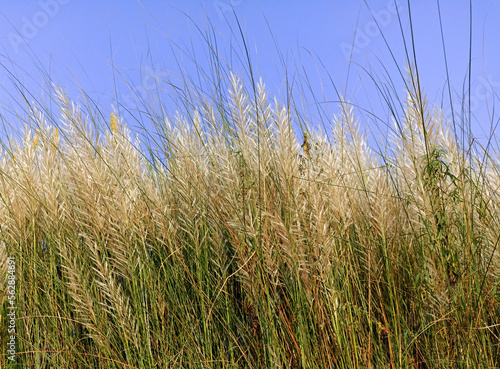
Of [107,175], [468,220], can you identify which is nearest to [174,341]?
[107,175]

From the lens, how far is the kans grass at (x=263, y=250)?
5.40 ft

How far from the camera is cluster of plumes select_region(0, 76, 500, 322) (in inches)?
65.6

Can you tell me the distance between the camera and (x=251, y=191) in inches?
71.4

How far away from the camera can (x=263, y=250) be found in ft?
5.63

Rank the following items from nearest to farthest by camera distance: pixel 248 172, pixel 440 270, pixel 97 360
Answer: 1. pixel 440 270
2. pixel 248 172
3. pixel 97 360

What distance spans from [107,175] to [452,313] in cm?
167

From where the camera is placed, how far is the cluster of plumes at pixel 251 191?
1665 millimetres

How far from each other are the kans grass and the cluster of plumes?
0.01m

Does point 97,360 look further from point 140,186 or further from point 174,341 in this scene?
point 140,186

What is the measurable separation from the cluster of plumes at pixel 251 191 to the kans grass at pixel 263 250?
1cm

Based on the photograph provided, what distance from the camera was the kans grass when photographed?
5.40 ft

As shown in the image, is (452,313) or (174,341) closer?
(452,313)

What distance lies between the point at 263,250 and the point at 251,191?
0.89ft

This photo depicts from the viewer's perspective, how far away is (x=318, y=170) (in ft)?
6.56
